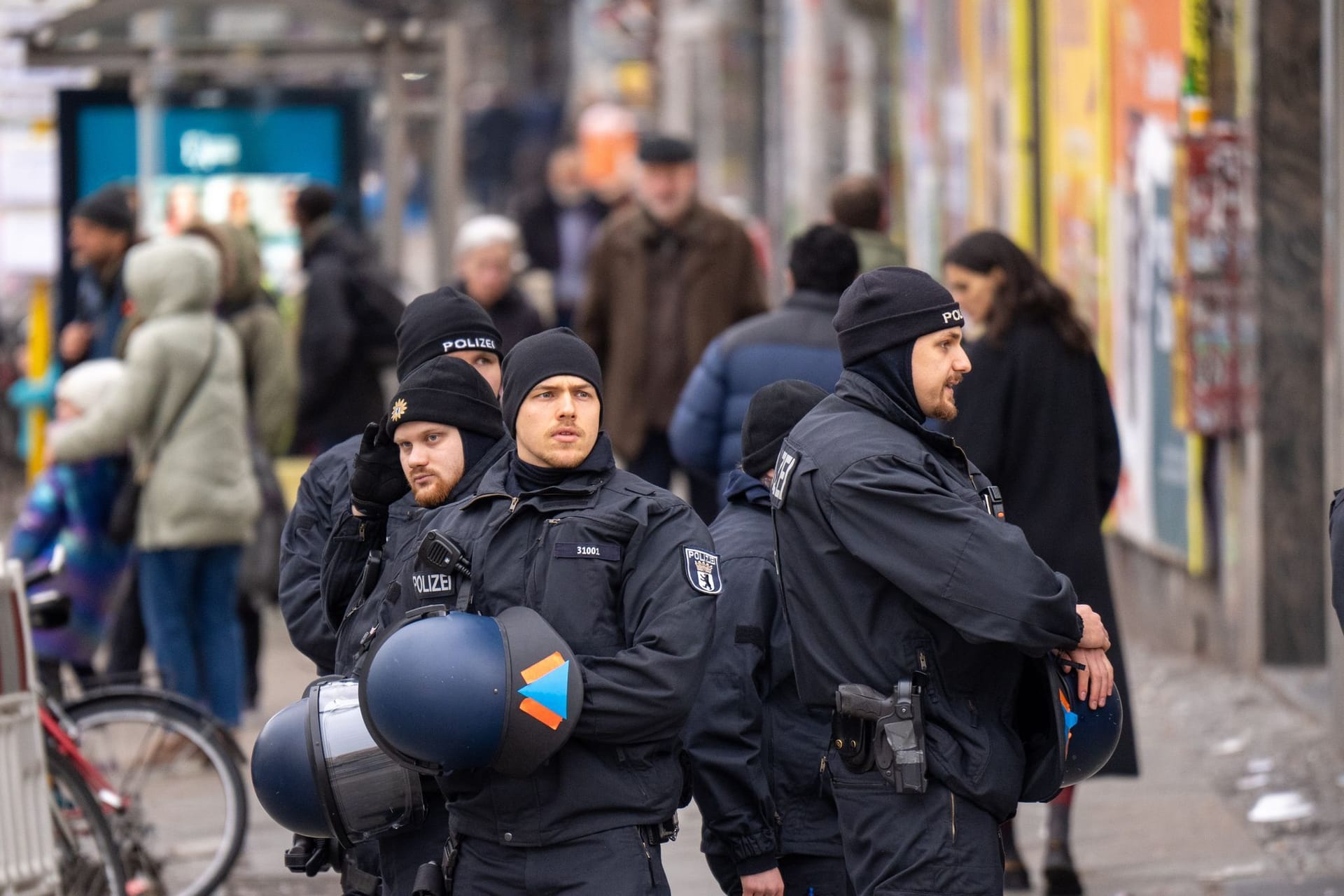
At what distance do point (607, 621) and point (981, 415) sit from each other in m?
2.41

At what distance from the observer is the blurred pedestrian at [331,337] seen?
10.4 m

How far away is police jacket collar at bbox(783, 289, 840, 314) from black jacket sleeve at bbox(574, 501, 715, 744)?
2915 millimetres

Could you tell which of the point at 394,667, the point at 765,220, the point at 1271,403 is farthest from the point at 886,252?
the point at 765,220

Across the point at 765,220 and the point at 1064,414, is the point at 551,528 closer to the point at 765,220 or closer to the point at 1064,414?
the point at 1064,414

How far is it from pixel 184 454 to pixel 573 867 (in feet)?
15.1

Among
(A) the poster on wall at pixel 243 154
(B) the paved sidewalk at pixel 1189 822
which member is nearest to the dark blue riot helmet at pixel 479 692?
(B) the paved sidewalk at pixel 1189 822

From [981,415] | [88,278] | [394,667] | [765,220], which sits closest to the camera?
[394,667]

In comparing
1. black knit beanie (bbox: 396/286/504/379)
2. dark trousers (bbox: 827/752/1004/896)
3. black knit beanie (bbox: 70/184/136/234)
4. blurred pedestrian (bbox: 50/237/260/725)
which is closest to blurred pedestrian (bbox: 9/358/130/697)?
blurred pedestrian (bbox: 50/237/260/725)

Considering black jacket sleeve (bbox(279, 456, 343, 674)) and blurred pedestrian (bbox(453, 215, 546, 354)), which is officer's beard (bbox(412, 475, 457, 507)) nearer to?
black jacket sleeve (bbox(279, 456, 343, 674))

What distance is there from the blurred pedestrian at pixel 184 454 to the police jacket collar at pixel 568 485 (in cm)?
415

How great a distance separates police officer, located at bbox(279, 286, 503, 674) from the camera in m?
5.13

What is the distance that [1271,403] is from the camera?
29.6 ft

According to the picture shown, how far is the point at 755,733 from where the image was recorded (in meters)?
4.68

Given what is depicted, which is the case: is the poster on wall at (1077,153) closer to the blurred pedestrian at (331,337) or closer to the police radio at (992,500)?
the blurred pedestrian at (331,337)
